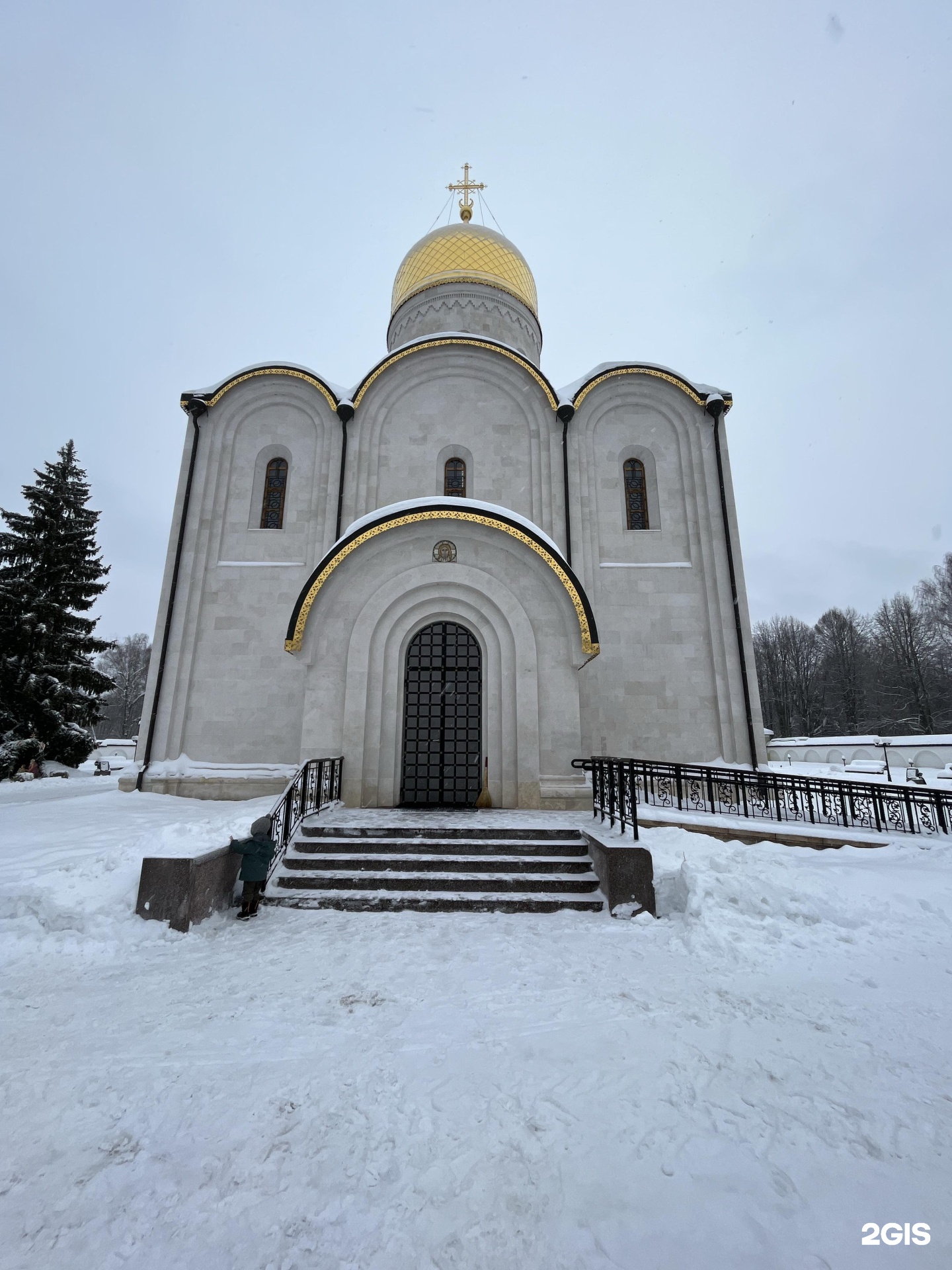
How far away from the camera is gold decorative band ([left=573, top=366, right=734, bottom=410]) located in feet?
44.8

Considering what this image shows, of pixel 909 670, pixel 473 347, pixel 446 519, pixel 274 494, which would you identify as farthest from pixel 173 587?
pixel 909 670

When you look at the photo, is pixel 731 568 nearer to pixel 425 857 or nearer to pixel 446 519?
pixel 446 519

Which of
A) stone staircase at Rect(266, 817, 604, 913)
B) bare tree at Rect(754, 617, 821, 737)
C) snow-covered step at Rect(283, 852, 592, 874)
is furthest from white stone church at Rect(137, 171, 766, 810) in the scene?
bare tree at Rect(754, 617, 821, 737)

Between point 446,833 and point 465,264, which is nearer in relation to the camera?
point 446,833

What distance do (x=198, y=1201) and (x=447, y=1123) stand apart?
3.11 ft

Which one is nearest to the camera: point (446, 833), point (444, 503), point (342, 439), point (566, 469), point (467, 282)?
point (446, 833)

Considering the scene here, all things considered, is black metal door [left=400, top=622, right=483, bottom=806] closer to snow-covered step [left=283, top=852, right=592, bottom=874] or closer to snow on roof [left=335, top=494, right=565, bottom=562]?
snow on roof [left=335, top=494, right=565, bottom=562]

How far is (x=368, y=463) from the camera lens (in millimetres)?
13453

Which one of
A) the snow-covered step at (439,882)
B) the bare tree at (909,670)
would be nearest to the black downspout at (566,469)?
the snow-covered step at (439,882)

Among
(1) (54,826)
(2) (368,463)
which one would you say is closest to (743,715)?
(2) (368,463)

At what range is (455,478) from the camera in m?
13.7

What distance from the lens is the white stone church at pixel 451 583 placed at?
9.77 m

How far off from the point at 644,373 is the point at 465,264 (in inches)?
255

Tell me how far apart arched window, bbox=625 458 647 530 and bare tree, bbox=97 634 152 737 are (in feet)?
108
